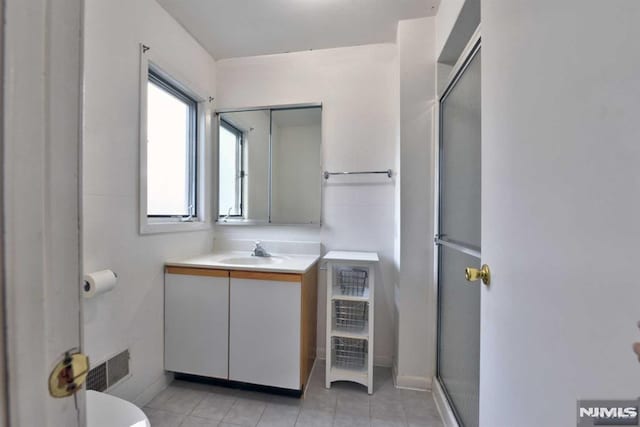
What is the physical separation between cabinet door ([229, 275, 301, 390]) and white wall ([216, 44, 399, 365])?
1.83ft

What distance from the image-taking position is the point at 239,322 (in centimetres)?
158

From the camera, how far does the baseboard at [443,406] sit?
133 centimetres

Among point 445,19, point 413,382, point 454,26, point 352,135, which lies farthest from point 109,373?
point 445,19

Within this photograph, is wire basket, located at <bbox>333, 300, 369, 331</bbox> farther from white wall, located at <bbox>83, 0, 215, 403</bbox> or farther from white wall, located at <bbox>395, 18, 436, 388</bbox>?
white wall, located at <bbox>83, 0, 215, 403</bbox>

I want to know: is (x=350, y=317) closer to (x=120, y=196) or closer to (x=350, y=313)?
(x=350, y=313)

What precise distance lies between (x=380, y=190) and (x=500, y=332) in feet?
4.51

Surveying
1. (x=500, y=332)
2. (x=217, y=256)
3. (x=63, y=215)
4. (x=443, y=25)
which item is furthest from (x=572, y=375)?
(x=217, y=256)

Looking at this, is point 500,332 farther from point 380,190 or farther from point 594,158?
point 380,190

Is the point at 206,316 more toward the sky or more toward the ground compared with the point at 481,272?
more toward the ground

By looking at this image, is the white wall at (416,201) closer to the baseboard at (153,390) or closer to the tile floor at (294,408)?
the tile floor at (294,408)

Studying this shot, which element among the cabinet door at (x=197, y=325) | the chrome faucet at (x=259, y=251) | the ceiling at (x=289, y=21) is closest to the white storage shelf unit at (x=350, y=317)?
the chrome faucet at (x=259, y=251)

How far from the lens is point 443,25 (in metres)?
1.51

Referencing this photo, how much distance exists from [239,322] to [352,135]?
5.17ft

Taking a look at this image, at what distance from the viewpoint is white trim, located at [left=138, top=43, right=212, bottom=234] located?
1492 millimetres
